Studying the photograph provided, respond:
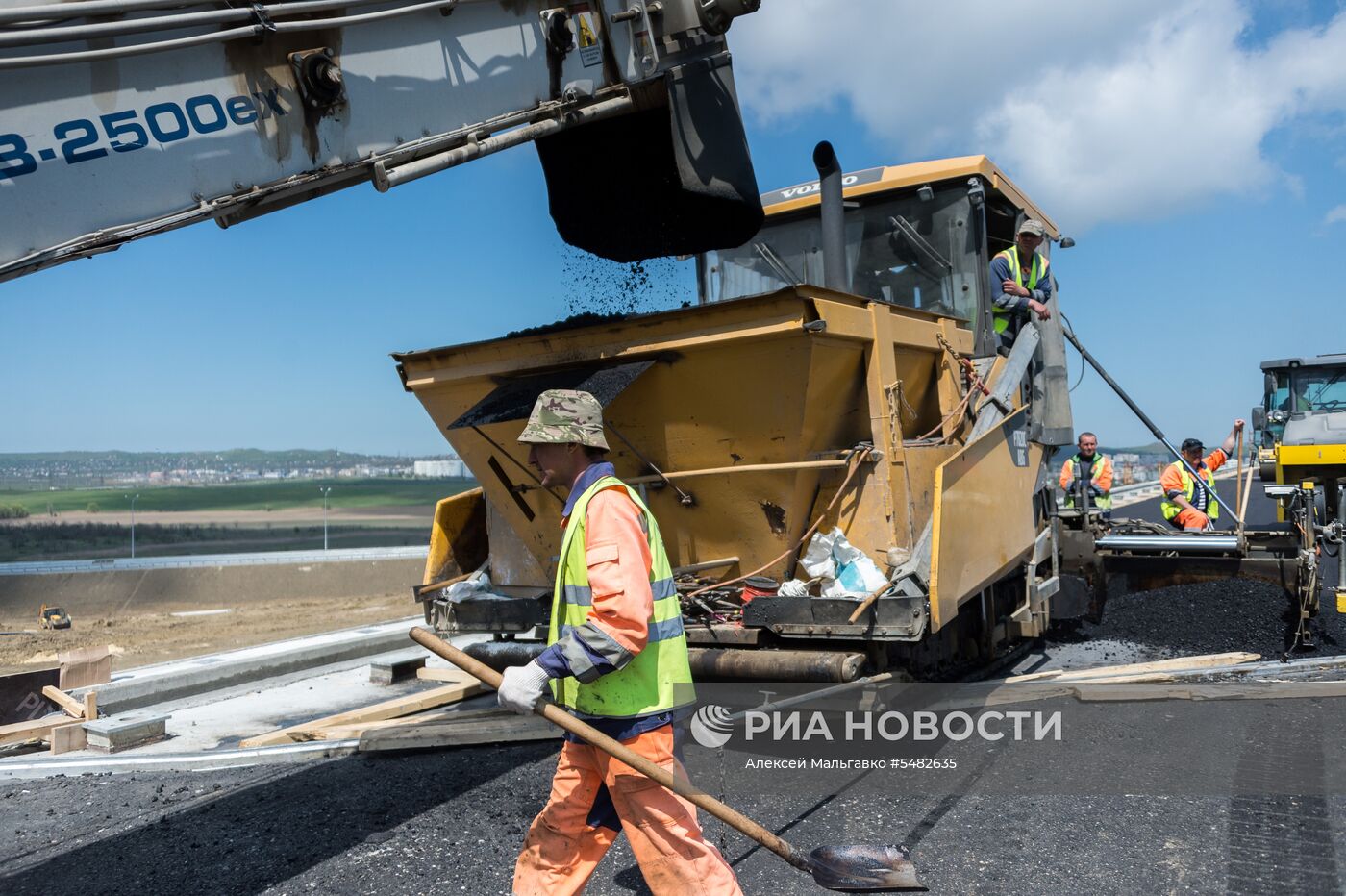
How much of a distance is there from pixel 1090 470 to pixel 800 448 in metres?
6.75

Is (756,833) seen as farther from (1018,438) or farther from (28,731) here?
(28,731)

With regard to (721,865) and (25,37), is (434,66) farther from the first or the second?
(721,865)

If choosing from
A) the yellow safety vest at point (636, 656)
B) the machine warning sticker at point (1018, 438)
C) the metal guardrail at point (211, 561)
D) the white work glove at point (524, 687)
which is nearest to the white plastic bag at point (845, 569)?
the machine warning sticker at point (1018, 438)

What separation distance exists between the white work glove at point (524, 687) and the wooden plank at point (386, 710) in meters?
3.28

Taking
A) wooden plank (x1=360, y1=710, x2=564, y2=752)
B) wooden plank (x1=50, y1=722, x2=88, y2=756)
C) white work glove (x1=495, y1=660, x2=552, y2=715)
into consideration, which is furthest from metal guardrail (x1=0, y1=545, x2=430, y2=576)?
white work glove (x1=495, y1=660, x2=552, y2=715)

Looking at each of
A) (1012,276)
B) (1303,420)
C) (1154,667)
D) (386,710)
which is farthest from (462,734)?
(1303,420)

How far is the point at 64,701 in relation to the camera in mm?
6098

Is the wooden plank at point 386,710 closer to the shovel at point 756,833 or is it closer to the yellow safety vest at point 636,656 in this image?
the shovel at point 756,833

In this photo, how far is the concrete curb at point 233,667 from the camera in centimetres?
688

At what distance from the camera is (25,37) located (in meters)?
2.46

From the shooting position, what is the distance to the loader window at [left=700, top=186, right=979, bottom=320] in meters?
6.21

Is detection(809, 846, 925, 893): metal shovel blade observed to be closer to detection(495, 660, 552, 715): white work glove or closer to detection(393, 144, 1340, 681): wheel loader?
detection(495, 660, 552, 715): white work glove

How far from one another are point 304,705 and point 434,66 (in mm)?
4879

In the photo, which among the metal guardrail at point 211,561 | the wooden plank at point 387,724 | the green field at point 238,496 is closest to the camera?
the wooden plank at point 387,724
